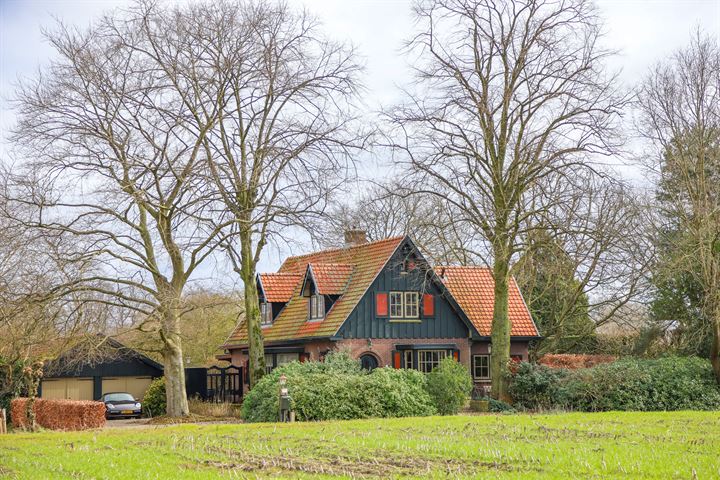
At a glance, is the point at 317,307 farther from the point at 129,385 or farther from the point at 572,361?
the point at 129,385

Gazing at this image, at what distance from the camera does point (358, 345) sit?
4038cm

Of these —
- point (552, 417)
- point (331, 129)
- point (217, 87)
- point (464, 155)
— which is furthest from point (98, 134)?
point (552, 417)

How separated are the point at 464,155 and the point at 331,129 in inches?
196

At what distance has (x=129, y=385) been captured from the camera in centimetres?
5047

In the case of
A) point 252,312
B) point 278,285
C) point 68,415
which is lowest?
point 68,415

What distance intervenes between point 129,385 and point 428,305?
58.2ft

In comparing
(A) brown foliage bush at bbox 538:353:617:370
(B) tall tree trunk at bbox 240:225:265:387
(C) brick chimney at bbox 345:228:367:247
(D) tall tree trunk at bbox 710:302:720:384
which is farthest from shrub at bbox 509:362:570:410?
(C) brick chimney at bbox 345:228:367:247

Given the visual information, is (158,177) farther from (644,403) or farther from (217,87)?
(644,403)

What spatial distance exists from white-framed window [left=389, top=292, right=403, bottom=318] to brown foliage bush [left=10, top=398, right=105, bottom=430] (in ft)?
46.2

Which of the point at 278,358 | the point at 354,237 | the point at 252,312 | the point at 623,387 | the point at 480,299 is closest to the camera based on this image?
the point at 623,387

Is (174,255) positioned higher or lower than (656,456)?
higher

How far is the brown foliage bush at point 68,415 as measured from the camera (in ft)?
102

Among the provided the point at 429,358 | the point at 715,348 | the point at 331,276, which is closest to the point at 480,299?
the point at 429,358

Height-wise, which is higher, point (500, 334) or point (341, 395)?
point (500, 334)
